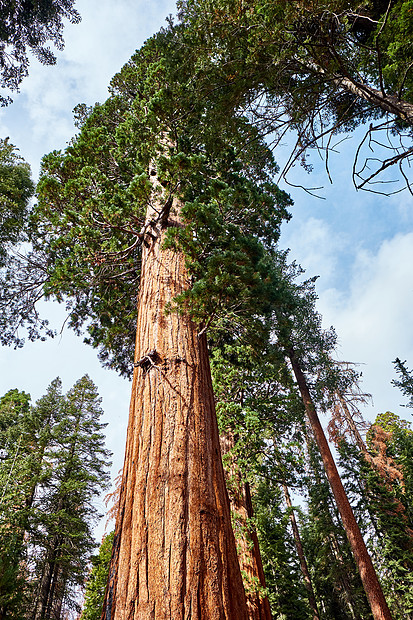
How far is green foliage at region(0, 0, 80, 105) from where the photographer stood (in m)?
8.55

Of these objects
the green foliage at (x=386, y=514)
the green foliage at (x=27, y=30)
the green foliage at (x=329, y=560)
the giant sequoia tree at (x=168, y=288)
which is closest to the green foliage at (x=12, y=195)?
the green foliage at (x=27, y=30)

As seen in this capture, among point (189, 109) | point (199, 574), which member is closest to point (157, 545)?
point (199, 574)

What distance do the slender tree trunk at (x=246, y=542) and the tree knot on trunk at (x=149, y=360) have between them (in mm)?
3432

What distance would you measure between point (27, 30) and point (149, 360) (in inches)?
425

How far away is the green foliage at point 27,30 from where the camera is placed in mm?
8555

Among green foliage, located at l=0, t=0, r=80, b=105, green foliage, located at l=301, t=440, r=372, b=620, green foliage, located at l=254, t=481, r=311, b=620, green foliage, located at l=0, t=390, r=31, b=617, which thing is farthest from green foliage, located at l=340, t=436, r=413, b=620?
green foliage, located at l=0, t=0, r=80, b=105

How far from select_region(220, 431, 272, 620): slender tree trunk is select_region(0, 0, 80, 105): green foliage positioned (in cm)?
1043

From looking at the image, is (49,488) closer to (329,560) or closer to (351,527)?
(351,527)

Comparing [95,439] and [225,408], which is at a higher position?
[95,439]

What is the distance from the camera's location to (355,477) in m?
16.6

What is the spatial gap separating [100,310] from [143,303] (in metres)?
2.83

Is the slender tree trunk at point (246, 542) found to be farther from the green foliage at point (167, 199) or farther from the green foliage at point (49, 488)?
the green foliage at point (49, 488)

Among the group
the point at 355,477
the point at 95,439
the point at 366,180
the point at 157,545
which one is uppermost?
the point at 95,439

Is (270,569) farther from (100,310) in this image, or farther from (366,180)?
(366,180)
